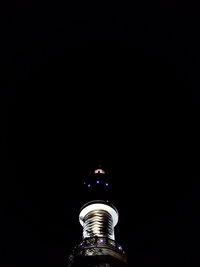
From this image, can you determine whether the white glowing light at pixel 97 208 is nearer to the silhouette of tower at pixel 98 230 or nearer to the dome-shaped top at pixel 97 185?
the silhouette of tower at pixel 98 230

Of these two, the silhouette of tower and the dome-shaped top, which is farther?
the dome-shaped top

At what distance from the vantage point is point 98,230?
41.7ft

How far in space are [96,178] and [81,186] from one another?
86cm

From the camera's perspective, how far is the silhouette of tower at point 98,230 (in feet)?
37.9

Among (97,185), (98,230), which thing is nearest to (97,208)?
(98,230)

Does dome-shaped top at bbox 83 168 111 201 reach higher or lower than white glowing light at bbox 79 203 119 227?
higher

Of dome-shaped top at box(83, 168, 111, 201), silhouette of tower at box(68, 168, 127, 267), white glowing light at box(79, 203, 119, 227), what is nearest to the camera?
silhouette of tower at box(68, 168, 127, 267)

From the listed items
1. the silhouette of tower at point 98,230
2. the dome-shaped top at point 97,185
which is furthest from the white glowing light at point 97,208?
the dome-shaped top at point 97,185

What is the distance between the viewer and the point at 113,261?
11.6m

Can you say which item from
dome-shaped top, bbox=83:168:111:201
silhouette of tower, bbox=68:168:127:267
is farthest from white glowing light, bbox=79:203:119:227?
dome-shaped top, bbox=83:168:111:201

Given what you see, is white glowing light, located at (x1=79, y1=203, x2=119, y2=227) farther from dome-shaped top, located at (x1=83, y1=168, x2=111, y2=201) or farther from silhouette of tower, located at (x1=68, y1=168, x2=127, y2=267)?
dome-shaped top, located at (x1=83, y1=168, x2=111, y2=201)

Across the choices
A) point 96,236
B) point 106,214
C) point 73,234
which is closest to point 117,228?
point 73,234

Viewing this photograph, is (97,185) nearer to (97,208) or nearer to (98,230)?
(97,208)

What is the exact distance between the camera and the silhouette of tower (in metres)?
11.6
